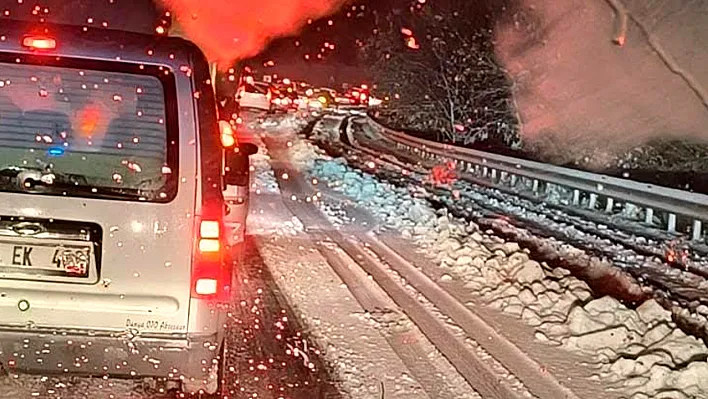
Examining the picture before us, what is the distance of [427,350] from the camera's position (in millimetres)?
7824

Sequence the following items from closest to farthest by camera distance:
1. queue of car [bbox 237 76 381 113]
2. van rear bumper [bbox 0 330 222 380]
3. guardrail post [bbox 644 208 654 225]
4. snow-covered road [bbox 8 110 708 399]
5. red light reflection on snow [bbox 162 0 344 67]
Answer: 1. van rear bumper [bbox 0 330 222 380]
2. snow-covered road [bbox 8 110 708 399]
3. red light reflection on snow [bbox 162 0 344 67]
4. guardrail post [bbox 644 208 654 225]
5. queue of car [bbox 237 76 381 113]

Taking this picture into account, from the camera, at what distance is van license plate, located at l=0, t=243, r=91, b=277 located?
5.03 metres

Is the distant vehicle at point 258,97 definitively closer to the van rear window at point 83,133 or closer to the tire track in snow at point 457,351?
the tire track in snow at point 457,351

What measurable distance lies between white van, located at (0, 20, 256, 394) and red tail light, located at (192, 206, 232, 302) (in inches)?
0.6

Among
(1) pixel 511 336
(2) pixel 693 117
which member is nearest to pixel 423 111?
(2) pixel 693 117

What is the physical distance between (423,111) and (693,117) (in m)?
20.9

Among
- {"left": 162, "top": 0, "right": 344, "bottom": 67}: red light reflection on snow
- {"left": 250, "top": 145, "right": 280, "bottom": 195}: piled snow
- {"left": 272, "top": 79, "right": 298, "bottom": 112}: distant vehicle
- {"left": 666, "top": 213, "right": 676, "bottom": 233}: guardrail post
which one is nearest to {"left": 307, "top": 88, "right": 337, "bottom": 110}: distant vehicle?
{"left": 272, "top": 79, "right": 298, "bottom": 112}: distant vehicle

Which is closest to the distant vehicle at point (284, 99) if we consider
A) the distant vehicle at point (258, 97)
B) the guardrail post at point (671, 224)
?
the distant vehicle at point (258, 97)

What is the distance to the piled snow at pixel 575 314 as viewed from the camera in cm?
706

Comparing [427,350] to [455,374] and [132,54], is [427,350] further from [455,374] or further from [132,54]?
[132,54]

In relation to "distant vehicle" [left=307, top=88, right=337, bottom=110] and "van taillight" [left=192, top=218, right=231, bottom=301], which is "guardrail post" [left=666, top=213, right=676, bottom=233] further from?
"distant vehicle" [left=307, top=88, right=337, bottom=110]

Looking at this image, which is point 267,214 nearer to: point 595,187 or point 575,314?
point 595,187

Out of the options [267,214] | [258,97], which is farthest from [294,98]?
[267,214]

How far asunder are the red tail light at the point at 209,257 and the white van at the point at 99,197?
14 millimetres
